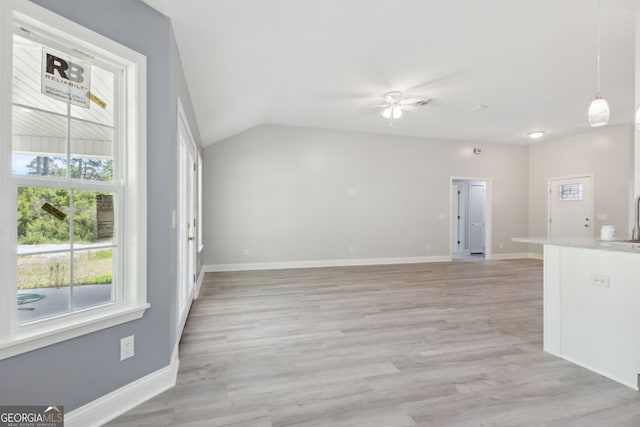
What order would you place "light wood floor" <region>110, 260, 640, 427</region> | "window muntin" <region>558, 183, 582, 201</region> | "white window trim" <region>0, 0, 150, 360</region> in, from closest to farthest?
"white window trim" <region>0, 0, 150, 360</region>, "light wood floor" <region>110, 260, 640, 427</region>, "window muntin" <region>558, 183, 582, 201</region>

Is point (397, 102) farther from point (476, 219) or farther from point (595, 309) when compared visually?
point (476, 219)

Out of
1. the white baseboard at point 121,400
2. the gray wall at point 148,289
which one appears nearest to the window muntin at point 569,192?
the gray wall at point 148,289

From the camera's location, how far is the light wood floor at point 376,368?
1.79 metres

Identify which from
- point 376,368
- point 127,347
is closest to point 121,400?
point 127,347

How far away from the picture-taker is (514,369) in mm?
2320

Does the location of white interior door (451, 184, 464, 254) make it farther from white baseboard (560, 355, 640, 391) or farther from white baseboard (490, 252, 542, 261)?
white baseboard (560, 355, 640, 391)

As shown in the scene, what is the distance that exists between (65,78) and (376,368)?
8.67 ft

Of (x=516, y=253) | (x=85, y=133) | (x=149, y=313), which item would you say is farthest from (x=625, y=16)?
(x=516, y=253)

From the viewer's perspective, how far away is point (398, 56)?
3.44 m

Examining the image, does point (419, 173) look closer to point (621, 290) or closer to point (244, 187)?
point (244, 187)

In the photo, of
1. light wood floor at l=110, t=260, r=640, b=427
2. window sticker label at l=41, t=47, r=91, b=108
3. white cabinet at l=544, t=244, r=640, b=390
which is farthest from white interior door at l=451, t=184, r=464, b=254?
window sticker label at l=41, t=47, r=91, b=108

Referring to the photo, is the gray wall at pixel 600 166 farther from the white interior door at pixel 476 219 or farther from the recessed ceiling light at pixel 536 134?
the white interior door at pixel 476 219

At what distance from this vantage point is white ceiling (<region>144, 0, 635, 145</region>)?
8.22ft
